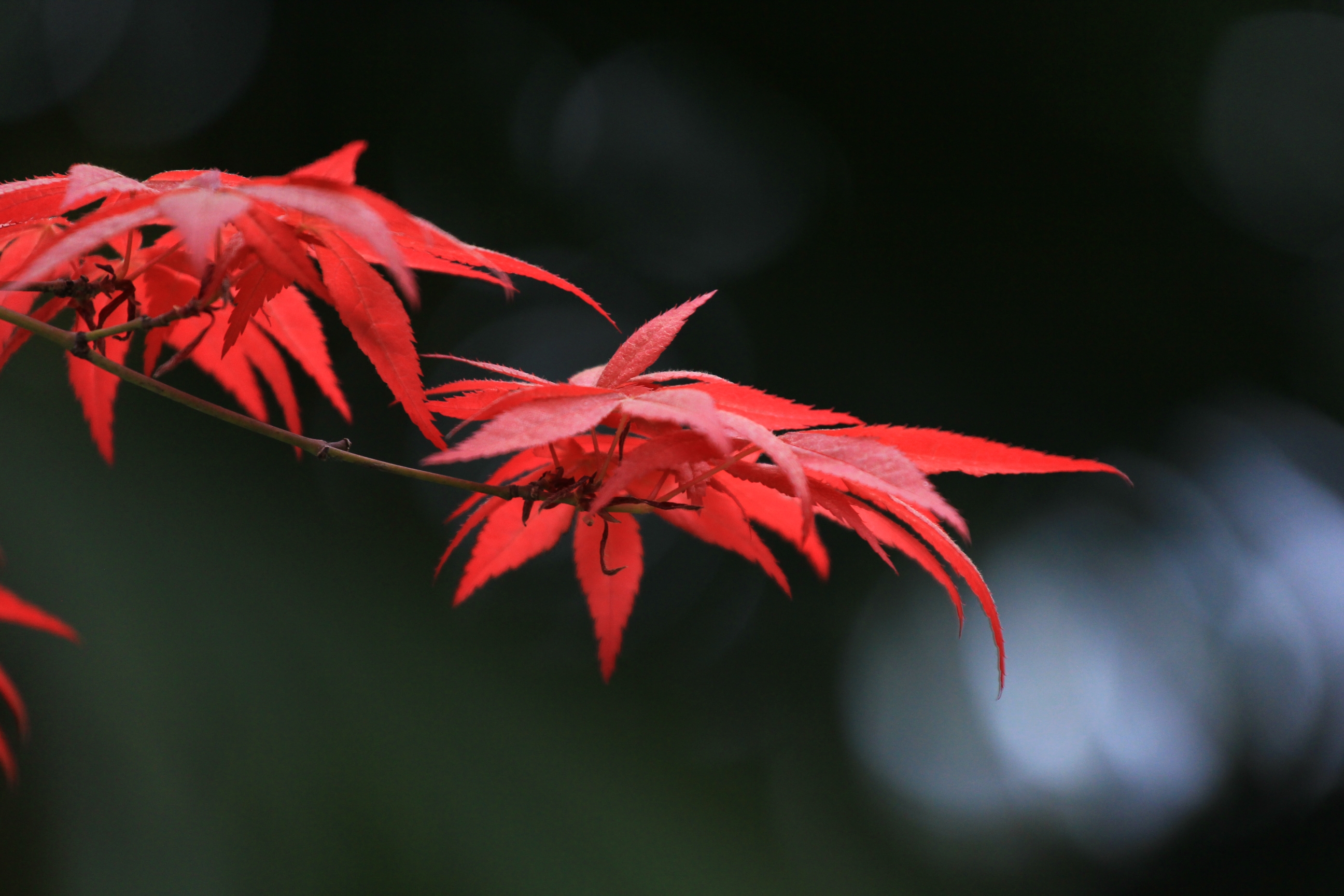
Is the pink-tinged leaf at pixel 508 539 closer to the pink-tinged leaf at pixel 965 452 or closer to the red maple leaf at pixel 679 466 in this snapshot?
the red maple leaf at pixel 679 466

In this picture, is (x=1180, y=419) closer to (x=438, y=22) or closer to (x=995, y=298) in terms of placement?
(x=995, y=298)

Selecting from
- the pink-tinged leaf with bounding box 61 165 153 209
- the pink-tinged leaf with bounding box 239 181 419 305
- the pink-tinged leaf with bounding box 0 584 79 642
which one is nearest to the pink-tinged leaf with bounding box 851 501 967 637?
the pink-tinged leaf with bounding box 239 181 419 305

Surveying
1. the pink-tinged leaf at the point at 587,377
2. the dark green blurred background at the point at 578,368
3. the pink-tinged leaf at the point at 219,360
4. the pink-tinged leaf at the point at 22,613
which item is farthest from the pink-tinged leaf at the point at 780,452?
the dark green blurred background at the point at 578,368

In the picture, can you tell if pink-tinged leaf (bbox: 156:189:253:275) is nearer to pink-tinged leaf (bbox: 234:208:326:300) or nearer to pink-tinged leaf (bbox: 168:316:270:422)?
pink-tinged leaf (bbox: 234:208:326:300)

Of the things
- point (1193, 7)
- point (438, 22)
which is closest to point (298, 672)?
point (438, 22)

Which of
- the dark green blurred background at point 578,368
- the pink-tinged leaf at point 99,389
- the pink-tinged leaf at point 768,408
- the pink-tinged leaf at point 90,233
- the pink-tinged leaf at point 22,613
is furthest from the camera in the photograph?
the dark green blurred background at point 578,368

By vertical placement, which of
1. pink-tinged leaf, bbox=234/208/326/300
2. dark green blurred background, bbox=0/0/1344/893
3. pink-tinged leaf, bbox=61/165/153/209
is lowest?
dark green blurred background, bbox=0/0/1344/893

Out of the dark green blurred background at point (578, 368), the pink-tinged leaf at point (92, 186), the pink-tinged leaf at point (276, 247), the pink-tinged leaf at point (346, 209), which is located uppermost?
the pink-tinged leaf at point (346, 209)
